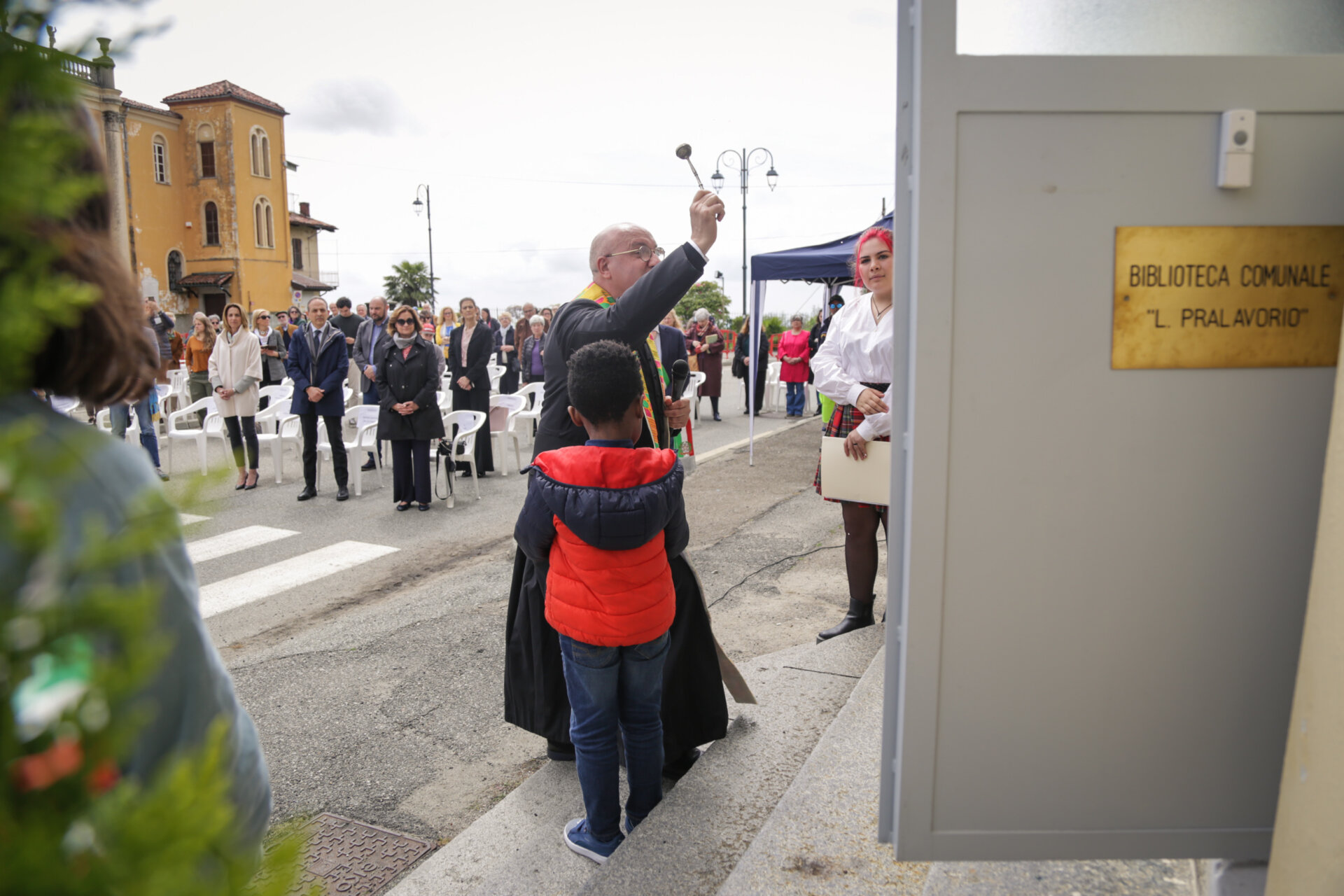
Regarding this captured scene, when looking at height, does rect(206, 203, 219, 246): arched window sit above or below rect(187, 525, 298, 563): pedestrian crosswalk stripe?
above

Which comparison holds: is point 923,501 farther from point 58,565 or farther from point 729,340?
point 729,340

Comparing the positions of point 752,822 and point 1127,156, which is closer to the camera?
point 1127,156

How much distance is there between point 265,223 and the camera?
44750 mm

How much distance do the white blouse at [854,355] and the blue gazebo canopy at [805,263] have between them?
593 cm

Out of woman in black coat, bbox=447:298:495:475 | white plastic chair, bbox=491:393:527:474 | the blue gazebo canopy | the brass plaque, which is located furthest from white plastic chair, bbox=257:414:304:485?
the brass plaque

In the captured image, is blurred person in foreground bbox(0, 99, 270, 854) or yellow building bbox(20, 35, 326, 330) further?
yellow building bbox(20, 35, 326, 330)

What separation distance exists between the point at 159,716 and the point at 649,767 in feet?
6.41

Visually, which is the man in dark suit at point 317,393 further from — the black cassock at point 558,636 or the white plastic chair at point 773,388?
the white plastic chair at point 773,388

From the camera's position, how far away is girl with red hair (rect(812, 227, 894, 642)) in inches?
155

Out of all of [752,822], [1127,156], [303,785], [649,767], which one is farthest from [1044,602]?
[303,785]

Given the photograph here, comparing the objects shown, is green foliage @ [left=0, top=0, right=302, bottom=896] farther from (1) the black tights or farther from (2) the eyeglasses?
(1) the black tights

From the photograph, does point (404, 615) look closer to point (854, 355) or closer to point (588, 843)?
point (588, 843)

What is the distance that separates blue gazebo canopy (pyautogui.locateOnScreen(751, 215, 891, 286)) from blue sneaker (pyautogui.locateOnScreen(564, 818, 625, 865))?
8.10 m

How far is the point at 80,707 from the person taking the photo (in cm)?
48
